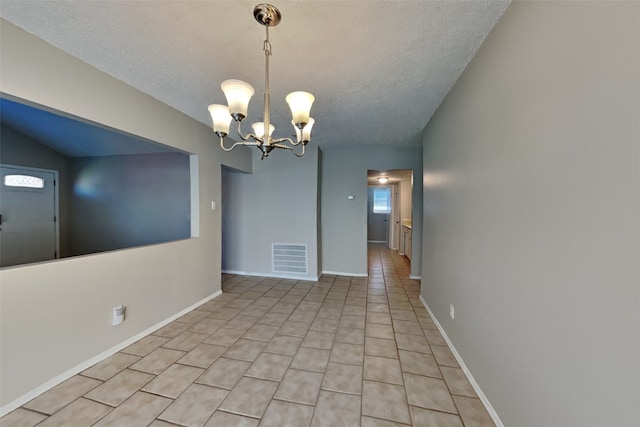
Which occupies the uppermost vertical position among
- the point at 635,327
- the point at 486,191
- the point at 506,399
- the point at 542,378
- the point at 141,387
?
the point at 486,191

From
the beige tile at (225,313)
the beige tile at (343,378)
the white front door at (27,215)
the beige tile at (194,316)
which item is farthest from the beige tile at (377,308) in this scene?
the white front door at (27,215)

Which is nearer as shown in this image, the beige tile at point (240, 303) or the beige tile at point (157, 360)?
the beige tile at point (157, 360)

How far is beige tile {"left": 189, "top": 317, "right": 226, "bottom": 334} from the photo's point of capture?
8.32 ft

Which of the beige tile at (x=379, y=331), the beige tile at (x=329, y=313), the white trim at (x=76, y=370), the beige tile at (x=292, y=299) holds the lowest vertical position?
the beige tile at (x=379, y=331)

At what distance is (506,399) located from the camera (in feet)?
4.37

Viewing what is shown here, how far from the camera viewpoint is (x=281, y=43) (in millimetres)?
1608

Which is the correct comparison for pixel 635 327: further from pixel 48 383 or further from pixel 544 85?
pixel 48 383

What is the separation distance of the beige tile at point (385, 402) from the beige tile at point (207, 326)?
5.68 feet

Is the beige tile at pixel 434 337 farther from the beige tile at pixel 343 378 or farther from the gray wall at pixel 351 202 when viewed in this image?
the gray wall at pixel 351 202

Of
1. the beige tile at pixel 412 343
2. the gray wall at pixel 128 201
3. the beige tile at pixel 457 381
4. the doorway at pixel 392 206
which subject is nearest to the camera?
the beige tile at pixel 457 381

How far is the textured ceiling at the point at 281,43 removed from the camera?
4.39 feet

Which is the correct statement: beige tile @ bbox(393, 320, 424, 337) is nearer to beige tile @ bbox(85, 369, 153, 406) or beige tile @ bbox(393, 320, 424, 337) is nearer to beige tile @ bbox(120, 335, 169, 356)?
beige tile @ bbox(85, 369, 153, 406)

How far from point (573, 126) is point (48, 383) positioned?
3.47 m

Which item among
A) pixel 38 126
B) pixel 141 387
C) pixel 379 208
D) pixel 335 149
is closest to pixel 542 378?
pixel 141 387
